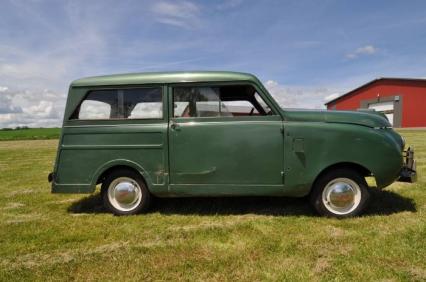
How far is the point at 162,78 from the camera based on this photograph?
4512mm

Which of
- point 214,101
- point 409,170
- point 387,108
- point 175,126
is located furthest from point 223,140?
point 387,108

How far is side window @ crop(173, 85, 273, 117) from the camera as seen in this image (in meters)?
4.44

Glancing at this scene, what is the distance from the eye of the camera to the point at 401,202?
492 cm

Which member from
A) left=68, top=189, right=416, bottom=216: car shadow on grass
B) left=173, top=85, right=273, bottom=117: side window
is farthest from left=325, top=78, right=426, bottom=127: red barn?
left=173, top=85, right=273, bottom=117: side window

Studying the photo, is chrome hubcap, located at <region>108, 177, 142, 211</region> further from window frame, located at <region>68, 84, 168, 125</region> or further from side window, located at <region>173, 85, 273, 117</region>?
side window, located at <region>173, 85, 273, 117</region>

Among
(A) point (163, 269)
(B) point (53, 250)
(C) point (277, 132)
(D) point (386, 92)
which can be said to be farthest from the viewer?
(D) point (386, 92)

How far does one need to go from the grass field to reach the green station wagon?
40cm

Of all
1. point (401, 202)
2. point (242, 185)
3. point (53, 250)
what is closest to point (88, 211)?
point (53, 250)

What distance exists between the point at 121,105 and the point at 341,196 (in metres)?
3.21

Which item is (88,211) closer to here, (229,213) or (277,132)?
(229,213)

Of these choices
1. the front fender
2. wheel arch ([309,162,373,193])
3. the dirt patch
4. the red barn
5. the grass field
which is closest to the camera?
the grass field

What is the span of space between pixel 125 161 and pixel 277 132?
2.10 metres

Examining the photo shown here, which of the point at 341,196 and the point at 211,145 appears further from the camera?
the point at 211,145

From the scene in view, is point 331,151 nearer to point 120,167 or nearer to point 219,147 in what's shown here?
point 219,147
